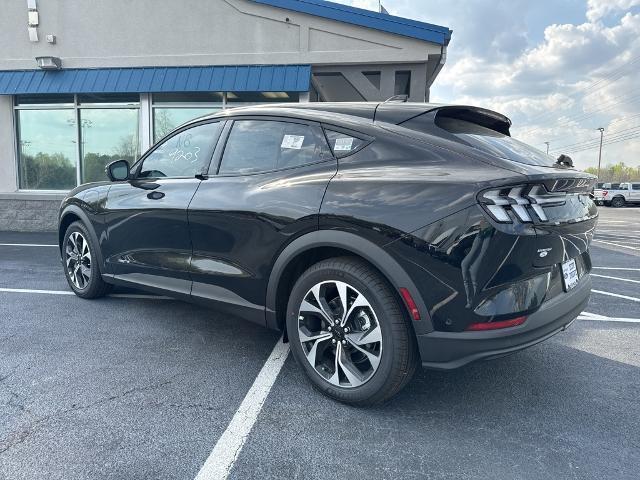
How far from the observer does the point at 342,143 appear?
271 centimetres

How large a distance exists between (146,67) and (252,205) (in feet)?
25.9

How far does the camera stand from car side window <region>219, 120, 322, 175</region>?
2.87 m

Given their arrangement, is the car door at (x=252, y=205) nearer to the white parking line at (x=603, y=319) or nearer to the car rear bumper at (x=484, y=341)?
the car rear bumper at (x=484, y=341)

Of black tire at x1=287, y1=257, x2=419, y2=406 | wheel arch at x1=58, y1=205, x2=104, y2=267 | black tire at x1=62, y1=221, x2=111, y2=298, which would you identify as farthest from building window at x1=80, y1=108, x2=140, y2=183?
black tire at x1=287, y1=257, x2=419, y2=406

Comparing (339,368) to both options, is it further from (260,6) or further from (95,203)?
(260,6)

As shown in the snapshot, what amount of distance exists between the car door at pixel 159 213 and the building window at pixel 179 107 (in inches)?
233

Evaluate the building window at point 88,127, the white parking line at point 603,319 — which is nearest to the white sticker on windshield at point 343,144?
the white parking line at point 603,319

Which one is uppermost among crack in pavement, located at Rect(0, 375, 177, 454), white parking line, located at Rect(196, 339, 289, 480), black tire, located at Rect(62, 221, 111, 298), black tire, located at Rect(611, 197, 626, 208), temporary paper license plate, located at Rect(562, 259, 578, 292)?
temporary paper license plate, located at Rect(562, 259, 578, 292)

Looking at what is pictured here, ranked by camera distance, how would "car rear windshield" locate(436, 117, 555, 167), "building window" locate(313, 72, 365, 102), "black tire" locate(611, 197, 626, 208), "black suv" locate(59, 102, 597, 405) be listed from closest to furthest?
1. "black suv" locate(59, 102, 597, 405)
2. "car rear windshield" locate(436, 117, 555, 167)
3. "building window" locate(313, 72, 365, 102)
4. "black tire" locate(611, 197, 626, 208)

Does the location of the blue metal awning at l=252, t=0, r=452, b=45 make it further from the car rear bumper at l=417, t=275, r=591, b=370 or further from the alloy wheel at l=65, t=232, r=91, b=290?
the car rear bumper at l=417, t=275, r=591, b=370

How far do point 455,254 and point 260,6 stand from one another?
846 cm

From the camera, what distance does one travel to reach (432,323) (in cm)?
225

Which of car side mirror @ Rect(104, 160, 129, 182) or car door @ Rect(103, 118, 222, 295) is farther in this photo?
car side mirror @ Rect(104, 160, 129, 182)

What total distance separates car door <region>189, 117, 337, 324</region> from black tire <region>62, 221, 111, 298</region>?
62.5 inches
